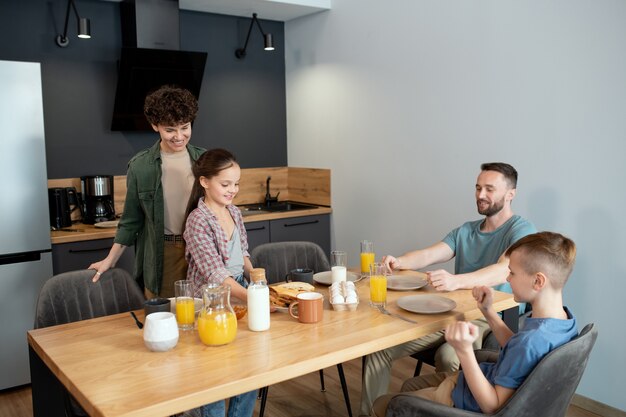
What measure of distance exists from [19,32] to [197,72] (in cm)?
114

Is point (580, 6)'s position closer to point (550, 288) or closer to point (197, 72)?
point (550, 288)

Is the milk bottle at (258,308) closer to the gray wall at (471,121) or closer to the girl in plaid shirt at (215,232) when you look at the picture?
the girl in plaid shirt at (215,232)

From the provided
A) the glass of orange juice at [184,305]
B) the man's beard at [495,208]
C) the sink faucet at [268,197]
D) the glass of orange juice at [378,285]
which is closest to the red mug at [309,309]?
the glass of orange juice at [378,285]

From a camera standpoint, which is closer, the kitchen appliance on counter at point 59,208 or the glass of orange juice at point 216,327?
the glass of orange juice at point 216,327

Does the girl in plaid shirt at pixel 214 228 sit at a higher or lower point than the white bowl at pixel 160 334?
higher

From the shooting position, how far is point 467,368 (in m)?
1.59

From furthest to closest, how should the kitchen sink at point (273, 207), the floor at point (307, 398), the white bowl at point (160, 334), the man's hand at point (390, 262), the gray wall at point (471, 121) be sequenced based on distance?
the kitchen sink at point (273, 207), the floor at point (307, 398), the gray wall at point (471, 121), the man's hand at point (390, 262), the white bowl at point (160, 334)

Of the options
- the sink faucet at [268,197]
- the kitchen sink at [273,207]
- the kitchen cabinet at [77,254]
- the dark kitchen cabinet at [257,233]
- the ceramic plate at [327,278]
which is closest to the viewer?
the ceramic plate at [327,278]

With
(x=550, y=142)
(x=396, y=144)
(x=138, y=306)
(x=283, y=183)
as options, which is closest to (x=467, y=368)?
(x=138, y=306)

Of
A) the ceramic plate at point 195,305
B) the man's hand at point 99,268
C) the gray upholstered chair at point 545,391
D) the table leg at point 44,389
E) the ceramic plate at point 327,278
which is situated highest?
the man's hand at point 99,268

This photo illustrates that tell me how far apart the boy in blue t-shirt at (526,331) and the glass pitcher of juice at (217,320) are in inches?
24.0

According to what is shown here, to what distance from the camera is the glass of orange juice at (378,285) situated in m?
2.06

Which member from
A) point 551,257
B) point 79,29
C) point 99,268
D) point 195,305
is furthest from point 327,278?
point 79,29

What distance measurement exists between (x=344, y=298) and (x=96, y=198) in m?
2.40
